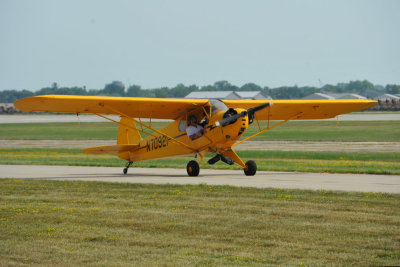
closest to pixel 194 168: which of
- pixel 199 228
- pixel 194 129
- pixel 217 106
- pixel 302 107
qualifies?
pixel 194 129

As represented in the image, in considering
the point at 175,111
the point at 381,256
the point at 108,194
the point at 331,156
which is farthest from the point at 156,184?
the point at 331,156

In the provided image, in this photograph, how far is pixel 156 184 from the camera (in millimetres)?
17797

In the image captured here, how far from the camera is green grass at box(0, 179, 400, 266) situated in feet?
28.6

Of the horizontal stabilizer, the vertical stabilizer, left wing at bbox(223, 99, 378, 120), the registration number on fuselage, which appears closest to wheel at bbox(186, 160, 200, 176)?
the registration number on fuselage

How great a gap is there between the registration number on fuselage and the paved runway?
0.96 m

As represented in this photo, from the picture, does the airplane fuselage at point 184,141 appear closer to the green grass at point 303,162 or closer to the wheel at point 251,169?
the wheel at point 251,169

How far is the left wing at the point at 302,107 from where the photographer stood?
22.1 m

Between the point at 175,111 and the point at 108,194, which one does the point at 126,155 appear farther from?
the point at 108,194

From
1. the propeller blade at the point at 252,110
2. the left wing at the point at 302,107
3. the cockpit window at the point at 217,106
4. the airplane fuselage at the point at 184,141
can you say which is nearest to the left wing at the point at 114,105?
the cockpit window at the point at 217,106

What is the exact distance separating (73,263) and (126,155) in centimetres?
1494

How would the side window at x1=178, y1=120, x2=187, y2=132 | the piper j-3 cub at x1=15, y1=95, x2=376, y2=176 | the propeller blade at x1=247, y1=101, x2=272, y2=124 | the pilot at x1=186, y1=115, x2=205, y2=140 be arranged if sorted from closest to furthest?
the piper j-3 cub at x1=15, y1=95, x2=376, y2=176
the propeller blade at x1=247, y1=101, x2=272, y2=124
the pilot at x1=186, y1=115, x2=205, y2=140
the side window at x1=178, y1=120, x2=187, y2=132

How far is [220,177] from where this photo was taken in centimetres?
2030

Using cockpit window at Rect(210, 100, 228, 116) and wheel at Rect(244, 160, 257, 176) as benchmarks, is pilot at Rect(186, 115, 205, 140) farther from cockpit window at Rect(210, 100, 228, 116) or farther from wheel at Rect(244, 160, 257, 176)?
wheel at Rect(244, 160, 257, 176)

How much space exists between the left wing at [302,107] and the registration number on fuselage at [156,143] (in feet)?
8.39
